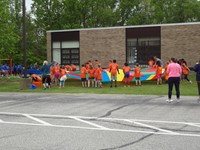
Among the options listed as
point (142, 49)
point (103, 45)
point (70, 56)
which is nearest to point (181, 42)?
point (142, 49)

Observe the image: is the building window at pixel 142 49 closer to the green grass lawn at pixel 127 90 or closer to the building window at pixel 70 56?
the building window at pixel 70 56

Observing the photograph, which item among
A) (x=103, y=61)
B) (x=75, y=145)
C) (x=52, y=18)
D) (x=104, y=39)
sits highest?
(x=52, y=18)

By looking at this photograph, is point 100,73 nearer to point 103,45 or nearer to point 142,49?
point 142,49

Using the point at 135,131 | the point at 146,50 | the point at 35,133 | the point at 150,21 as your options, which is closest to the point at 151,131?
the point at 135,131

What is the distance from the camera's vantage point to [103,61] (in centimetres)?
3466

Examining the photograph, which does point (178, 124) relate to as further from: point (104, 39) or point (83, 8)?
point (83, 8)

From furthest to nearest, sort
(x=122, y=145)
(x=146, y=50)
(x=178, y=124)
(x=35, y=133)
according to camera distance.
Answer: (x=146, y=50) < (x=178, y=124) < (x=35, y=133) < (x=122, y=145)

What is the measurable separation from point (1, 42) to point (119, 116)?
803 inches

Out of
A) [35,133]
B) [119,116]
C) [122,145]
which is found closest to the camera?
[122,145]

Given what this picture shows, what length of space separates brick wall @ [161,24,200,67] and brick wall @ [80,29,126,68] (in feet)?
12.7

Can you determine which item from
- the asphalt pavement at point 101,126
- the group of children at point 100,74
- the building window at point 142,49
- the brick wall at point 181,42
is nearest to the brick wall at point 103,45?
the building window at point 142,49

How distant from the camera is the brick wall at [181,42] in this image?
3120 centimetres

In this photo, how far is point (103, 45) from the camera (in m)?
34.6

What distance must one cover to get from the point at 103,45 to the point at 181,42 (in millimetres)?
7346
